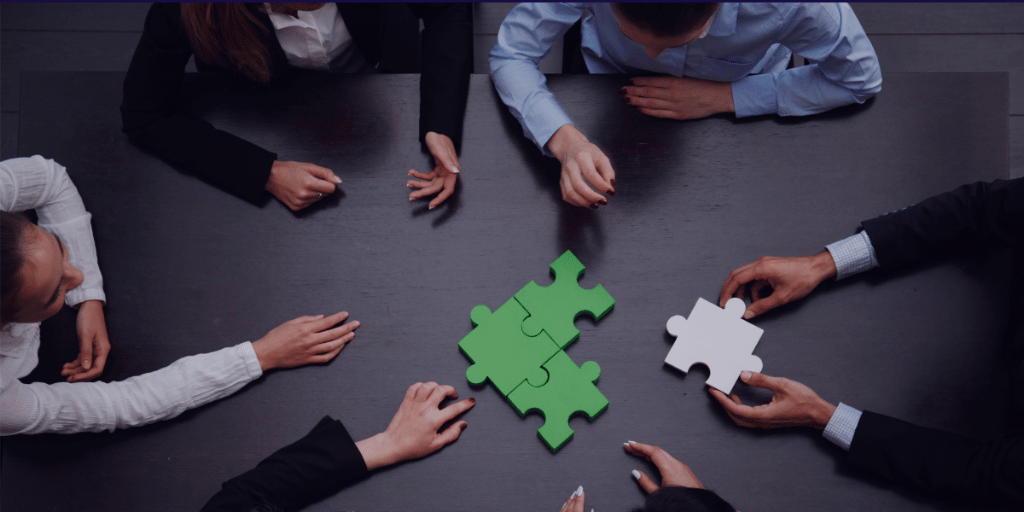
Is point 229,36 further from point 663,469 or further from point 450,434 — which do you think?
point 663,469

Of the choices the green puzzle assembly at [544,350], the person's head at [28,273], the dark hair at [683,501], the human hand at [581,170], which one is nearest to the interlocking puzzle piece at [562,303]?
the green puzzle assembly at [544,350]

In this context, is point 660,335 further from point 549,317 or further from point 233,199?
point 233,199

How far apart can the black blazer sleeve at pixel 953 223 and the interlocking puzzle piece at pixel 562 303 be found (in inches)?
25.1

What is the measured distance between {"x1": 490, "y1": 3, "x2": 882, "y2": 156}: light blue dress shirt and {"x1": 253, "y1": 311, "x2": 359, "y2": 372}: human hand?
64 centimetres

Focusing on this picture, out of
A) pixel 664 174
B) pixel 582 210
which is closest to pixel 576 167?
pixel 582 210

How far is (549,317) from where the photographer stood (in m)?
1.41

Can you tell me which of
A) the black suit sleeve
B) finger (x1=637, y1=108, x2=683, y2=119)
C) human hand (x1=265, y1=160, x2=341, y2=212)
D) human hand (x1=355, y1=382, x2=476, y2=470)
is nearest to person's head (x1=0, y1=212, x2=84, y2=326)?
human hand (x1=265, y1=160, x2=341, y2=212)

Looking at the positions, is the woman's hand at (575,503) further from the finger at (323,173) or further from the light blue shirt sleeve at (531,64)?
the finger at (323,173)

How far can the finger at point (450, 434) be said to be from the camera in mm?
1330

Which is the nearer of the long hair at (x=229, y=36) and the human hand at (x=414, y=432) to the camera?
the human hand at (x=414, y=432)

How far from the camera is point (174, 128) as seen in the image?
1.54m

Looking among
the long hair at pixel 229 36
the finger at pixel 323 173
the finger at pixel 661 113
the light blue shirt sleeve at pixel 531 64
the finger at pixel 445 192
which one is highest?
the long hair at pixel 229 36

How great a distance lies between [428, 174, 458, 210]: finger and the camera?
1503 millimetres

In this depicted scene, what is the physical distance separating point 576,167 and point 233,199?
33.1 inches
